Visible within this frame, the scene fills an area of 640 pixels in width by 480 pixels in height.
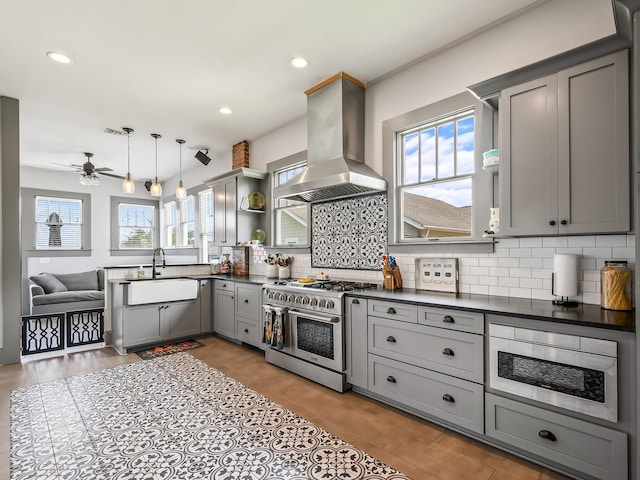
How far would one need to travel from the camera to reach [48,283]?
21.8 feet

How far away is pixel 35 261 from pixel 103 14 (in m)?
6.77

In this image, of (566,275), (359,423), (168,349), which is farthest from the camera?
(168,349)

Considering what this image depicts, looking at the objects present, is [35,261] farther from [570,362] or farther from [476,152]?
[570,362]

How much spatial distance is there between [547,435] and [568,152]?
1.72m

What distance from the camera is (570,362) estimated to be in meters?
1.84

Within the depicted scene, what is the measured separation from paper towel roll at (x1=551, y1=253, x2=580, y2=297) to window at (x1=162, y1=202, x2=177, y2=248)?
8.03 meters

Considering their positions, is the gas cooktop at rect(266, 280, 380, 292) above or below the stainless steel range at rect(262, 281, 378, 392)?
above

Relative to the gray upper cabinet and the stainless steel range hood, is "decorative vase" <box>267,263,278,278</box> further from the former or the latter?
the gray upper cabinet

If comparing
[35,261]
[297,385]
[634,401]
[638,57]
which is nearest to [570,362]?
[634,401]

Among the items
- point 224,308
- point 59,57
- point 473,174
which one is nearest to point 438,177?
point 473,174

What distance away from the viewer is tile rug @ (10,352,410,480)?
2.00 m

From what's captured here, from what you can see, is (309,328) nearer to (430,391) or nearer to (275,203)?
(430,391)

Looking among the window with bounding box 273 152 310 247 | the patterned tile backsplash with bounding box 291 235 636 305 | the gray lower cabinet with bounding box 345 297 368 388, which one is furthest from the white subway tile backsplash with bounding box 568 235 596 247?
the window with bounding box 273 152 310 247

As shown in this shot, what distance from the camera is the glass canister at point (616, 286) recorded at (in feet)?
6.63
